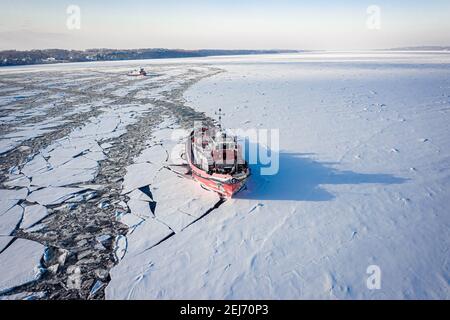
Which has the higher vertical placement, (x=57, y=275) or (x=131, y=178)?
(x=131, y=178)

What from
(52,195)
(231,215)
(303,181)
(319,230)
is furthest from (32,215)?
(303,181)

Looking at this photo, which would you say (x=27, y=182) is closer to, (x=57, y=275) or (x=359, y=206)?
(x=57, y=275)

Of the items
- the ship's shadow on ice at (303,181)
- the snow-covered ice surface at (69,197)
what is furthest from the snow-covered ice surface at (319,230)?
the snow-covered ice surface at (69,197)

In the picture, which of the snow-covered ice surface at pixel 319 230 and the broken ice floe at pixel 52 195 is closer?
the snow-covered ice surface at pixel 319 230

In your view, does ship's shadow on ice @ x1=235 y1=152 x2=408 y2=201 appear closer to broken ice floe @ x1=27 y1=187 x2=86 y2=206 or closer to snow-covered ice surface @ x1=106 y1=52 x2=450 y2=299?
snow-covered ice surface @ x1=106 y1=52 x2=450 y2=299

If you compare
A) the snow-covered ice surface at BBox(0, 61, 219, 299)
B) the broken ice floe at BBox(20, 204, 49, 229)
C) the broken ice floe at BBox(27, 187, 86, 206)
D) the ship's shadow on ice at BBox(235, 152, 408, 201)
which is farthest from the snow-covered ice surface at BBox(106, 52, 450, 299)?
the broken ice floe at BBox(20, 204, 49, 229)

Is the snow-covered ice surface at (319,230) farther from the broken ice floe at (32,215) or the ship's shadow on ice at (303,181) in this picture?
the broken ice floe at (32,215)

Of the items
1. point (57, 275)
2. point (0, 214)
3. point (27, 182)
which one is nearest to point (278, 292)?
point (57, 275)

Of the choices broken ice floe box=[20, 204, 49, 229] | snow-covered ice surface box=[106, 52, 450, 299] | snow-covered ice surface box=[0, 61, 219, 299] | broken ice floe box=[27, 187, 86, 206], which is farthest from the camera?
broken ice floe box=[27, 187, 86, 206]
